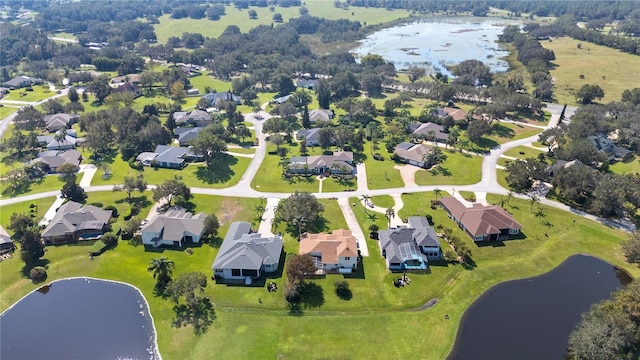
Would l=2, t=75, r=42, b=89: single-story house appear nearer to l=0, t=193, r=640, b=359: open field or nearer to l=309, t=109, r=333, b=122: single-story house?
l=309, t=109, r=333, b=122: single-story house

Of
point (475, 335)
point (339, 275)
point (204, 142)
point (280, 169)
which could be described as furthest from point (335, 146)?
point (475, 335)

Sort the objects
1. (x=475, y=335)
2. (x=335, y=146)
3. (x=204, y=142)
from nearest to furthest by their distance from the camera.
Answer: (x=475, y=335), (x=204, y=142), (x=335, y=146)

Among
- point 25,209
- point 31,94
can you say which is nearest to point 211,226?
point 25,209

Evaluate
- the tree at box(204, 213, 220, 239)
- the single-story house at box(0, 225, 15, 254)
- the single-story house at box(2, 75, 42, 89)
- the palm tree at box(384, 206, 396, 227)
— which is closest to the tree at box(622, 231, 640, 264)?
the palm tree at box(384, 206, 396, 227)

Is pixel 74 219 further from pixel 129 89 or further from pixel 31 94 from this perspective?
pixel 31 94

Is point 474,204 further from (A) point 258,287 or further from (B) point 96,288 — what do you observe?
(B) point 96,288

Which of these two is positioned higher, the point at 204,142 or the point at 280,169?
the point at 204,142
